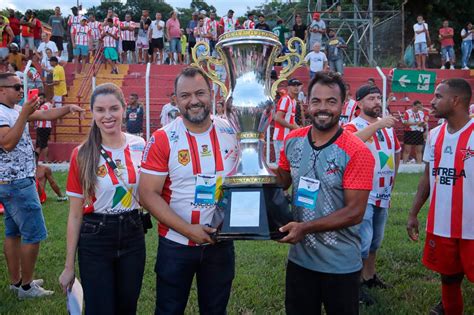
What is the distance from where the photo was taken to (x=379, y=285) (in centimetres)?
508

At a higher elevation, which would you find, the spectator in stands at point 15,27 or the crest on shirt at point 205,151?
the spectator in stands at point 15,27

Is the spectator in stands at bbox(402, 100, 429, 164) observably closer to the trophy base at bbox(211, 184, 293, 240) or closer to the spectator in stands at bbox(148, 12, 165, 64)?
the spectator in stands at bbox(148, 12, 165, 64)

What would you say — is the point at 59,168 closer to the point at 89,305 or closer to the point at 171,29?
the point at 171,29

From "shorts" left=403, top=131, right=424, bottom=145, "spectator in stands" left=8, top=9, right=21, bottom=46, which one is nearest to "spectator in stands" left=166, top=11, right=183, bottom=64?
"spectator in stands" left=8, top=9, right=21, bottom=46

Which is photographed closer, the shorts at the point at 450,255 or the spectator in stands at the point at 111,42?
the shorts at the point at 450,255

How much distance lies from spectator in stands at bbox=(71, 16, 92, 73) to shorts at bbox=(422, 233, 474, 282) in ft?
52.4

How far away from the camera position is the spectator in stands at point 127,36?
18.6 metres

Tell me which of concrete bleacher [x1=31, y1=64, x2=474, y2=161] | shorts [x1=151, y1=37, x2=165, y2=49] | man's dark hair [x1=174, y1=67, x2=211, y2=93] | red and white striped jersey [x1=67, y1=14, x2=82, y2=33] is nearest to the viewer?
man's dark hair [x1=174, y1=67, x2=211, y2=93]

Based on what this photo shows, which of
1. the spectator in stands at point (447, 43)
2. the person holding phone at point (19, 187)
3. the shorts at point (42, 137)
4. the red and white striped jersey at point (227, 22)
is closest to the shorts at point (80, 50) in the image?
the red and white striped jersey at point (227, 22)

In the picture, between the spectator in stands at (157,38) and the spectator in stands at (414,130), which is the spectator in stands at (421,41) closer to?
the spectator in stands at (414,130)

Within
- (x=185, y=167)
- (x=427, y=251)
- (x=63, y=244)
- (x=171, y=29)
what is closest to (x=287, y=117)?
(x=63, y=244)

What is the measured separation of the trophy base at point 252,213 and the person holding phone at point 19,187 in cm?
211

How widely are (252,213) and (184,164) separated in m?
0.53

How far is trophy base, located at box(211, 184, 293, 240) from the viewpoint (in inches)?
105
